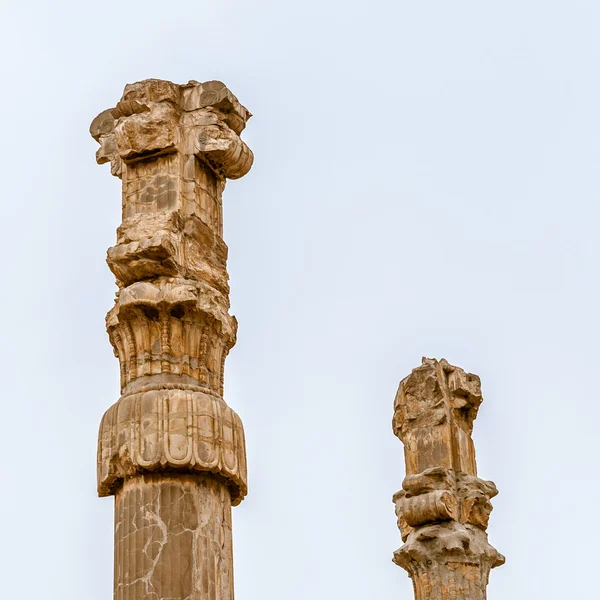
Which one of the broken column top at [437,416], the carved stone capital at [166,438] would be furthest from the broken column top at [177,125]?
the broken column top at [437,416]

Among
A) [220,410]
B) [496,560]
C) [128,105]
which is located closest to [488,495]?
[496,560]

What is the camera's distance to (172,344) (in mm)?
12617

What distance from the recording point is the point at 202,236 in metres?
13.2

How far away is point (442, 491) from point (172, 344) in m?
4.40

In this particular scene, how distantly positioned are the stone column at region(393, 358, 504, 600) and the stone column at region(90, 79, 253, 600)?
3.74 meters

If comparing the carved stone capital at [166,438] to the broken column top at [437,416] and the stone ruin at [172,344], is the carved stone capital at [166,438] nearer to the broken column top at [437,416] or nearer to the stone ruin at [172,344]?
the stone ruin at [172,344]

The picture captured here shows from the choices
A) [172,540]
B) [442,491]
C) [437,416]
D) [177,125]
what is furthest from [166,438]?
[437,416]

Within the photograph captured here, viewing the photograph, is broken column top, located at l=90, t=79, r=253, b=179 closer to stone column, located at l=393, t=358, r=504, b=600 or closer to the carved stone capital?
the carved stone capital

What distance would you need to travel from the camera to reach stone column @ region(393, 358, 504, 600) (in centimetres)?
1576

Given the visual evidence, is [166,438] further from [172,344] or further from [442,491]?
[442,491]

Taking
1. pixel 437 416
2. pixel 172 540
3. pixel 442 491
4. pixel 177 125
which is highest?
pixel 177 125

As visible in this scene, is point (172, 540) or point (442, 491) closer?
point (172, 540)

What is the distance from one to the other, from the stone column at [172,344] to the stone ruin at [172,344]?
11mm

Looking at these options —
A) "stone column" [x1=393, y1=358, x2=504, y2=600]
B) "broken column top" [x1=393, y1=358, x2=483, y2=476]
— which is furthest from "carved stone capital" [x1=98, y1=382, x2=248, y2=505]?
"broken column top" [x1=393, y1=358, x2=483, y2=476]
